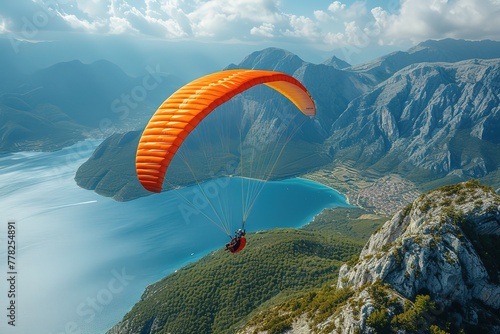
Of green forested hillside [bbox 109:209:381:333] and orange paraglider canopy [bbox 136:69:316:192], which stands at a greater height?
orange paraglider canopy [bbox 136:69:316:192]

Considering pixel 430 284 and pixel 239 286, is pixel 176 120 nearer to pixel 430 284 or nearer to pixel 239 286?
pixel 430 284

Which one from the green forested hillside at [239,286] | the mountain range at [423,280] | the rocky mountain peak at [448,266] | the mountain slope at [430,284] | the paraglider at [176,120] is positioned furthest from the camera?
the green forested hillside at [239,286]

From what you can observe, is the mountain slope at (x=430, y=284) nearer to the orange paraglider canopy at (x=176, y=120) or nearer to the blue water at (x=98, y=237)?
the orange paraglider canopy at (x=176, y=120)

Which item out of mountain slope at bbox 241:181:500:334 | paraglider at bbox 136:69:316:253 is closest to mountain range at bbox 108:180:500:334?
mountain slope at bbox 241:181:500:334

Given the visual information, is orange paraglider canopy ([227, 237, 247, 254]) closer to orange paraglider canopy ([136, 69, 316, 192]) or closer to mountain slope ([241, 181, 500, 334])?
mountain slope ([241, 181, 500, 334])

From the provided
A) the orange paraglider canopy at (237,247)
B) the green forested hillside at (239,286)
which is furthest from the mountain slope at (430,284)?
the green forested hillside at (239,286)

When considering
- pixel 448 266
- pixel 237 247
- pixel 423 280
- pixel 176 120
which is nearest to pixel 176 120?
pixel 176 120

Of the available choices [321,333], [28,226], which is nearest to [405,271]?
[321,333]

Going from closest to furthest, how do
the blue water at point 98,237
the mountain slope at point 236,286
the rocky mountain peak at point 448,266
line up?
the rocky mountain peak at point 448,266
the mountain slope at point 236,286
the blue water at point 98,237
